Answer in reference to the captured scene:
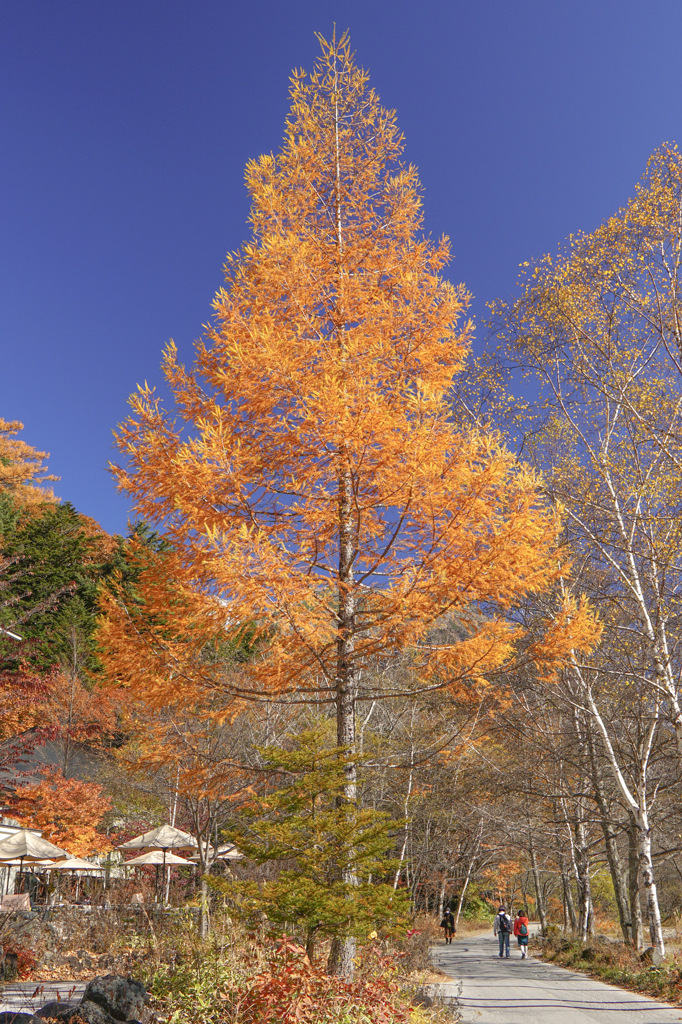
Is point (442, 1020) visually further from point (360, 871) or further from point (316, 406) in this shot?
point (316, 406)

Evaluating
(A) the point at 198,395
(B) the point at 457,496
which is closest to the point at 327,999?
(B) the point at 457,496

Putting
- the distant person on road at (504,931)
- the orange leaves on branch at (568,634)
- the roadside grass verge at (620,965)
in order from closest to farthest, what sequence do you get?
the orange leaves on branch at (568,634) → the roadside grass verge at (620,965) → the distant person on road at (504,931)

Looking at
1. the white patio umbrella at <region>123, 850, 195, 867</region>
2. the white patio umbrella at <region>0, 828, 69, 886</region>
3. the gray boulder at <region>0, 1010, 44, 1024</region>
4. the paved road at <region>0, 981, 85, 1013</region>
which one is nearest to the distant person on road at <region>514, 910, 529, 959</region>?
the white patio umbrella at <region>123, 850, 195, 867</region>

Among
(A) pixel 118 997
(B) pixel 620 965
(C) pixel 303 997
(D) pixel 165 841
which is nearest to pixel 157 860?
(D) pixel 165 841

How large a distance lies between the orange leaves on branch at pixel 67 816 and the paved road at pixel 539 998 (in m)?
10.1

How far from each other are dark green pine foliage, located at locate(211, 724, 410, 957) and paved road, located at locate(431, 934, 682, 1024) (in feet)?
18.6

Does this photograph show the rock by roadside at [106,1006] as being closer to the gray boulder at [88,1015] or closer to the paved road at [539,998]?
the gray boulder at [88,1015]

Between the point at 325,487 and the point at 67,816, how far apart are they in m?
16.4

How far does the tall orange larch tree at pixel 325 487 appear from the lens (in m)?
6.82

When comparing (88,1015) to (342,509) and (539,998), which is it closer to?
(342,509)

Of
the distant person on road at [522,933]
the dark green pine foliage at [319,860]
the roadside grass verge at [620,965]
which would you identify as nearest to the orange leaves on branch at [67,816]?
the distant person on road at [522,933]

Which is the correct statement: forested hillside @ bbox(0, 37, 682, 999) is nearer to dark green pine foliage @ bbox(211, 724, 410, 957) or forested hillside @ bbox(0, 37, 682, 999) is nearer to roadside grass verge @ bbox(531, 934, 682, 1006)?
dark green pine foliage @ bbox(211, 724, 410, 957)

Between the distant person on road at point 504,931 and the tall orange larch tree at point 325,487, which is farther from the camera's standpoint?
the distant person on road at point 504,931

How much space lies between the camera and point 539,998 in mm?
12992
